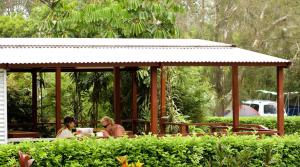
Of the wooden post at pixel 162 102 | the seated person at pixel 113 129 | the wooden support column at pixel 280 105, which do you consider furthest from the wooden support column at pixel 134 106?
the wooden support column at pixel 280 105

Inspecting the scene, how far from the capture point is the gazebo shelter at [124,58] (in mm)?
14875

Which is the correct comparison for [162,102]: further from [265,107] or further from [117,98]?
[265,107]

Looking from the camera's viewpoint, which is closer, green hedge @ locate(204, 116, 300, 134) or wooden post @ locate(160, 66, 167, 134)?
wooden post @ locate(160, 66, 167, 134)

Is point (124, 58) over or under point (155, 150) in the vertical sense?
over

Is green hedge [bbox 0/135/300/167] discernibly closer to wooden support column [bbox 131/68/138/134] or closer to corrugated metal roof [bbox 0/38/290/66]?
corrugated metal roof [bbox 0/38/290/66]

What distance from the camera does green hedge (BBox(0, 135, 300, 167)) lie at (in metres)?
11.6

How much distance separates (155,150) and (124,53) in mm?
4191

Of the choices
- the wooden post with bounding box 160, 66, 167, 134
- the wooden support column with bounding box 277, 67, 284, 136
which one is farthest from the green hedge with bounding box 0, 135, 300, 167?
the wooden post with bounding box 160, 66, 167, 134

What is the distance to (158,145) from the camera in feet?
40.9

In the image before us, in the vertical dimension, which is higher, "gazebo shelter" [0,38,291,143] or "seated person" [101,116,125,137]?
"gazebo shelter" [0,38,291,143]

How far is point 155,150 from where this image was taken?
40.7 feet

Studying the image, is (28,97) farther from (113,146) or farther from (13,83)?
(113,146)

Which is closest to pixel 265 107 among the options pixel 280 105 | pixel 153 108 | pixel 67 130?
pixel 280 105

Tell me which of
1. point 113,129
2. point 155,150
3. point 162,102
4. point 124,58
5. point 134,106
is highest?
point 124,58
